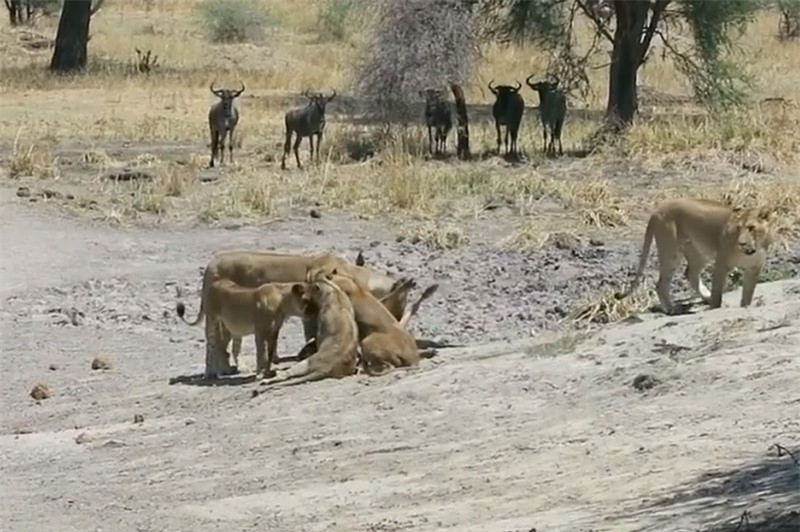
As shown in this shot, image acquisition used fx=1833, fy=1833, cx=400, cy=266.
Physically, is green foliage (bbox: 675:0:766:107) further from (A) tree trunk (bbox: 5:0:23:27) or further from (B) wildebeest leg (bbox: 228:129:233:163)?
(A) tree trunk (bbox: 5:0:23:27)

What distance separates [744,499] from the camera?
26.7 ft

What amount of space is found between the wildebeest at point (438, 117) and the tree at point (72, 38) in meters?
17.6

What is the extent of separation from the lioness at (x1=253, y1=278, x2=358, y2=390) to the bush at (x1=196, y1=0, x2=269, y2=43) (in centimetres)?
4273

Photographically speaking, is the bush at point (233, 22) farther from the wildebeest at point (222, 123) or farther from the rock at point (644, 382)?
the rock at point (644, 382)

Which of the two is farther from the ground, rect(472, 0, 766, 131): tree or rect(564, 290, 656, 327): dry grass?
rect(472, 0, 766, 131): tree

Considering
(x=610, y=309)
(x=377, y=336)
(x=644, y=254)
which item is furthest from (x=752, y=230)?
(x=377, y=336)

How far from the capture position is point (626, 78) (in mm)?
32969

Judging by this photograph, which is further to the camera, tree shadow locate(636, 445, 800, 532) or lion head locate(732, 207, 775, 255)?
lion head locate(732, 207, 775, 255)

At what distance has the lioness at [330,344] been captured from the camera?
1315cm

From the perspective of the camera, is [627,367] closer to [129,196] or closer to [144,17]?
[129,196]

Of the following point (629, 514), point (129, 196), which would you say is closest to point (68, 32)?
point (129, 196)

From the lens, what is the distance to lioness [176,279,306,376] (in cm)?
1352

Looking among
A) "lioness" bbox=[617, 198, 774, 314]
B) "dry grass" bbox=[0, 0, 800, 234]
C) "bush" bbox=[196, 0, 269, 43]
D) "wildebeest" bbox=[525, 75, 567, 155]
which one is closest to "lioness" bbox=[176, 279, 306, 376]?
"lioness" bbox=[617, 198, 774, 314]

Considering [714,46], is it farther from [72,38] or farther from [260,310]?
[260,310]
